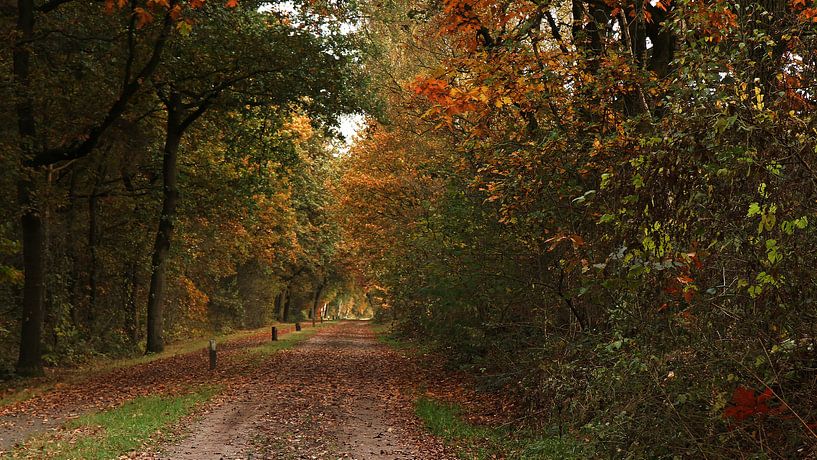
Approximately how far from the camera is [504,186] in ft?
34.8

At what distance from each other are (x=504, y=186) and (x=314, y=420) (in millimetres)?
5200

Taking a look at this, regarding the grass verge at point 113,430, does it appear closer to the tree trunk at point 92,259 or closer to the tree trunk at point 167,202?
the tree trunk at point 167,202

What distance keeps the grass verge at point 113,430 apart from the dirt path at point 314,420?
53 cm

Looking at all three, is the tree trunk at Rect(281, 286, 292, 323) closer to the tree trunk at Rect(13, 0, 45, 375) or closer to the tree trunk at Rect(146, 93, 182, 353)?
the tree trunk at Rect(146, 93, 182, 353)

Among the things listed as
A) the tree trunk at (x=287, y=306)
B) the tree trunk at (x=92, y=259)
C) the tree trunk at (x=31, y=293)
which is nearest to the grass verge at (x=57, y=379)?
the tree trunk at (x=31, y=293)

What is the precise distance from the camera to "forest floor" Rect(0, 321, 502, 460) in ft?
31.4

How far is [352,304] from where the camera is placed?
337 ft

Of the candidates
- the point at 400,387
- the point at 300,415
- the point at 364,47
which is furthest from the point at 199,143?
the point at 300,415

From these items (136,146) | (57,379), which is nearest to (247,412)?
(57,379)

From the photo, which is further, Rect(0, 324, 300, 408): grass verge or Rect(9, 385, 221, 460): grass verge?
Rect(0, 324, 300, 408): grass verge

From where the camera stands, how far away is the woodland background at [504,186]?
509 cm

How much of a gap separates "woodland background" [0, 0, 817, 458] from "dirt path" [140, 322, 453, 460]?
203 centimetres

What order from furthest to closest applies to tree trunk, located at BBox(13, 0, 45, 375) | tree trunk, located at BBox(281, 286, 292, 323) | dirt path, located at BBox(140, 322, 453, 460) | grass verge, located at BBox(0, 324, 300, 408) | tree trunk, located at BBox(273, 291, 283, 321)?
tree trunk, located at BBox(281, 286, 292, 323), tree trunk, located at BBox(273, 291, 283, 321), tree trunk, located at BBox(13, 0, 45, 375), grass verge, located at BBox(0, 324, 300, 408), dirt path, located at BBox(140, 322, 453, 460)

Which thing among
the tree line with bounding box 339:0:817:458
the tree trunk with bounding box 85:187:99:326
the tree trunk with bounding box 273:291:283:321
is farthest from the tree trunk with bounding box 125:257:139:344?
the tree trunk with bounding box 273:291:283:321
